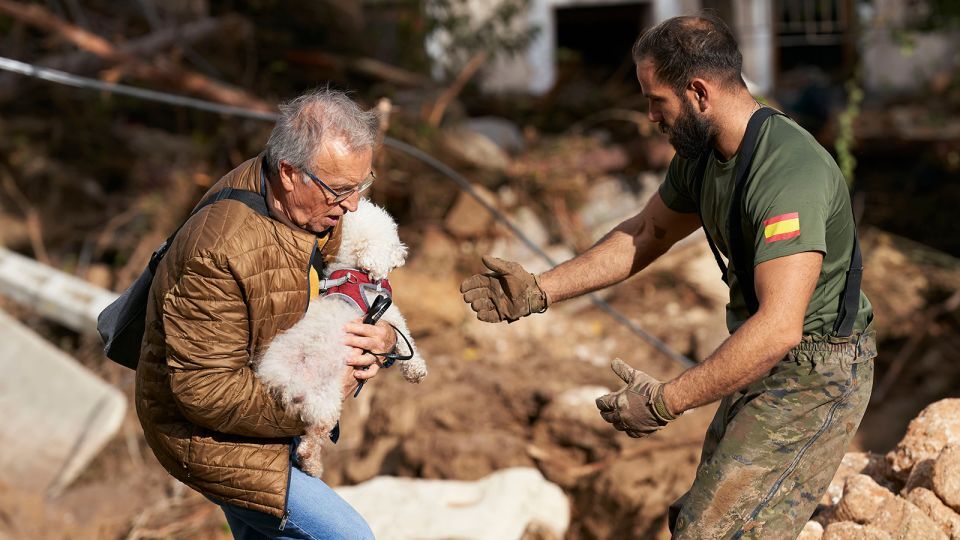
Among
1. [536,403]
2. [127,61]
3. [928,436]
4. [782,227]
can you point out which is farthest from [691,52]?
[127,61]

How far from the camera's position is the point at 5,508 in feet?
21.1

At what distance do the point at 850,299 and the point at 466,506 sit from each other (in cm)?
284

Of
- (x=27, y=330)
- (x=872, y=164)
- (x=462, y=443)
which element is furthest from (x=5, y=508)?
(x=872, y=164)

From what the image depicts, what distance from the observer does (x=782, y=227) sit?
2.53 meters

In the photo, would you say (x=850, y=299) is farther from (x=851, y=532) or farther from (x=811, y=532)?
(x=811, y=532)

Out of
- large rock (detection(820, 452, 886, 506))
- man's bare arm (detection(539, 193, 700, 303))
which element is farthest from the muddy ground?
man's bare arm (detection(539, 193, 700, 303))

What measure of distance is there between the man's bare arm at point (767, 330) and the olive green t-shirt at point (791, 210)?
44mm

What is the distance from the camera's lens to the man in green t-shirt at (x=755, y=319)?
2.55 meters

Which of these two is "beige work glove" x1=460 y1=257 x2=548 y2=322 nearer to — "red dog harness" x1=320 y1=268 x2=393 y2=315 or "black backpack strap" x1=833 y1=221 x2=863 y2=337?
"red dog harness" x1=320 y1=268 x2=393 y2=315

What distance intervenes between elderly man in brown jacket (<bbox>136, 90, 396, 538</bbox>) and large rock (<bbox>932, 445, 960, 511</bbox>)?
6.28 feet

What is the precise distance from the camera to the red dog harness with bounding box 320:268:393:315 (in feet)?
8.79

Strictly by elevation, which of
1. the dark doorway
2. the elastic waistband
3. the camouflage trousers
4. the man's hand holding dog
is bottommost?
the dark doorway

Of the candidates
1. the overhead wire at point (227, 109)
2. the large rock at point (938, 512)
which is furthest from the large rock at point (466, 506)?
the large rock at point (938, 512)

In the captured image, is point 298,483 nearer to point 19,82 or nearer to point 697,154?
point 697,154
